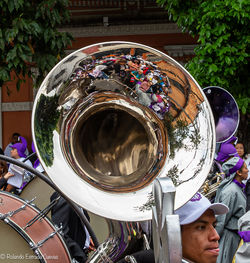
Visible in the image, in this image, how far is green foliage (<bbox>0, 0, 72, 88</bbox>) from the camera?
23.1ft

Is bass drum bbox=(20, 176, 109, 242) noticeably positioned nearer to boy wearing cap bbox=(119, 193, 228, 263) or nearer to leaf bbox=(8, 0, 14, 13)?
boy wearing cap bbox=(119, 193, 228, 263)

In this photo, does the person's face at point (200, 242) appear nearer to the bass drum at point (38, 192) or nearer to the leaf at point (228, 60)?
the bass drum at point (38, 192)

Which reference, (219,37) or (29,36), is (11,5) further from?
(219,37)

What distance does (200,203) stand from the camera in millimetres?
2062

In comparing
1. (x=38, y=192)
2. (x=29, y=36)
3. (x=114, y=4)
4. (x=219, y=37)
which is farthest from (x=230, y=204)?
(x=114, y=4)

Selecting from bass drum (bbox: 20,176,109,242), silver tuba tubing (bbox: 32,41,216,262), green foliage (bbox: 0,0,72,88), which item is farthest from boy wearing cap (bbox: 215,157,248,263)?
green foliage (bbox: 0,0,72,88)

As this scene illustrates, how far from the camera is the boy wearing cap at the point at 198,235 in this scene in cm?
195

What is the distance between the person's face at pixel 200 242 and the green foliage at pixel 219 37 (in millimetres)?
5063

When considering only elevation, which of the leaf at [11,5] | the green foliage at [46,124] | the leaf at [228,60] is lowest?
the leaf at [228,60]

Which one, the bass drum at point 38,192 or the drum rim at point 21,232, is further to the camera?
the bass drum at point 38,192

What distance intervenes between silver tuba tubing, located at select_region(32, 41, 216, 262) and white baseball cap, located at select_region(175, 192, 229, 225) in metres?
0.06

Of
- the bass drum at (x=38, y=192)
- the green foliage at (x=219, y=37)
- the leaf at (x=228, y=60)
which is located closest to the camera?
the bass drum at (x=38, y=192)

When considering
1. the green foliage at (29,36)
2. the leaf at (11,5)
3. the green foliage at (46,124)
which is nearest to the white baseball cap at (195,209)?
the green foliage at (46,124)

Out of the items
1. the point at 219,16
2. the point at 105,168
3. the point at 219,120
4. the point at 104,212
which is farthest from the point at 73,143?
the point at 219,16
